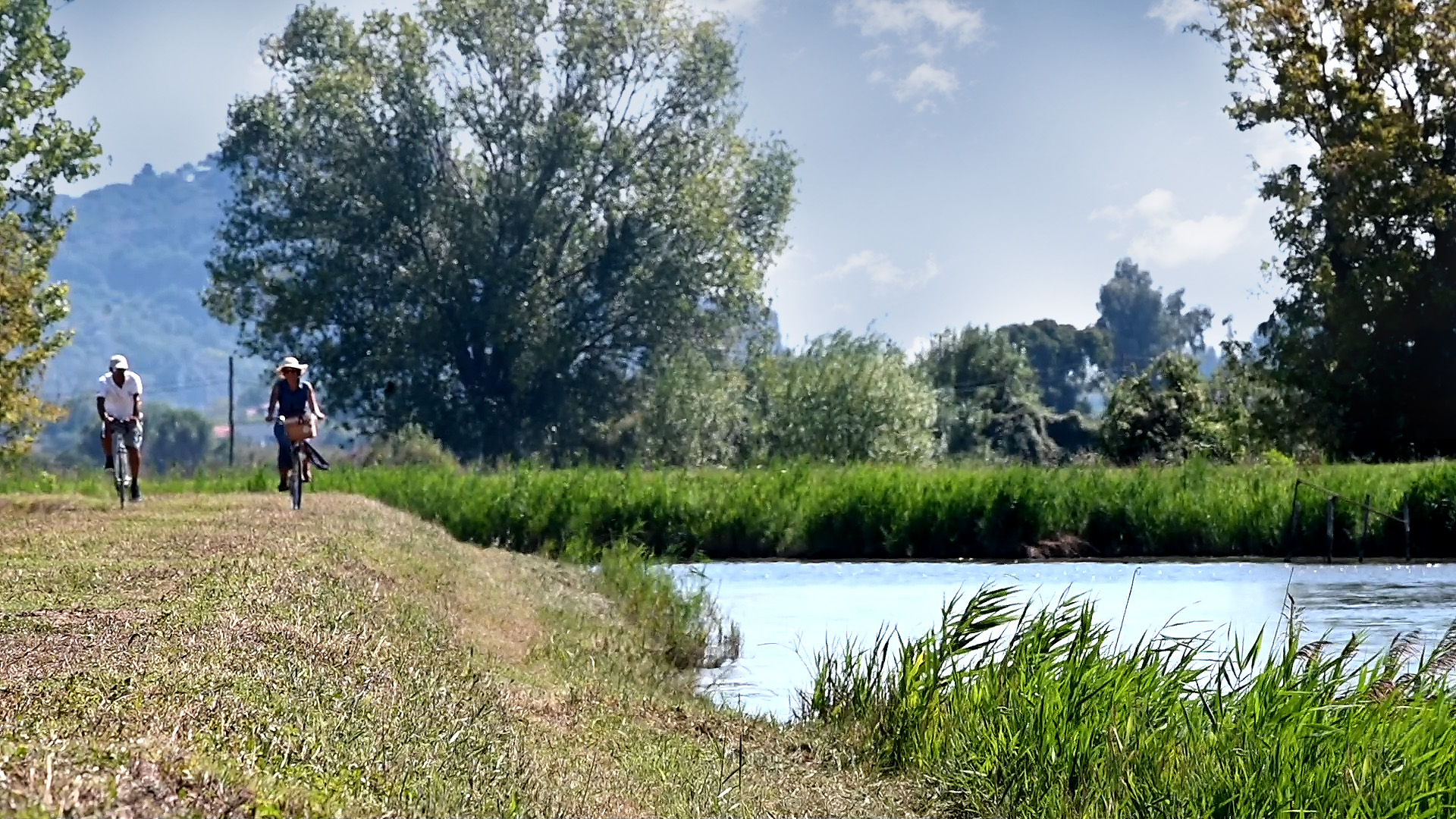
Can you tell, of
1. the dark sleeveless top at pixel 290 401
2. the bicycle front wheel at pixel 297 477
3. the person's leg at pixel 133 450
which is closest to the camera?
the dark sleeveless top at pixel 290 401

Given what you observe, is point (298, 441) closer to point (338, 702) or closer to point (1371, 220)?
point (338, 702)

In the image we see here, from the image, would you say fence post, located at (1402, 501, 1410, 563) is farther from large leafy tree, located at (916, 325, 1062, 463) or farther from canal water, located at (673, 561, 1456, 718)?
large leafy tree, located at (916, 325, 1062, 463)

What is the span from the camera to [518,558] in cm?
2716

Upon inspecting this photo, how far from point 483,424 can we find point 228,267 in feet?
32.9

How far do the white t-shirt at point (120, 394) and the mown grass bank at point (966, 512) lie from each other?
31.5ft

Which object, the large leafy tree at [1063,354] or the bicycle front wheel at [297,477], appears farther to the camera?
the large leafy tree at [1063,354]

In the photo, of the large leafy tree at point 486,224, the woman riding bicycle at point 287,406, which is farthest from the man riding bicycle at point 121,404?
the large leafy tree at point 486,224

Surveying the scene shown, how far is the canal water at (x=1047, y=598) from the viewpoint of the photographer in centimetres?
2114

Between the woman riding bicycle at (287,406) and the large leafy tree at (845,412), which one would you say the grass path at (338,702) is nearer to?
the woman riding bicycle at (287,406)

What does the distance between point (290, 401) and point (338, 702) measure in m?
15.5

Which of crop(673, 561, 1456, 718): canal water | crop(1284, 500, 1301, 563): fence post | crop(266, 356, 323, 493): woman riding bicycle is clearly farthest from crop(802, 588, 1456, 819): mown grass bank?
crop(1284, 500, 1301, 563): fence post

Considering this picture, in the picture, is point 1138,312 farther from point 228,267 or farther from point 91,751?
point 91,751

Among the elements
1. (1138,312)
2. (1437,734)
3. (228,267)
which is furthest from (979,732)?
(1138,312)

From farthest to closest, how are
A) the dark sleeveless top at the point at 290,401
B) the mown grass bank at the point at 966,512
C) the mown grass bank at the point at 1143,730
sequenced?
the mown grass bank at the point at 966,512 → the dark sleeveless top at the point at 290,401 → the mown grass bank at the point at 1143,730
